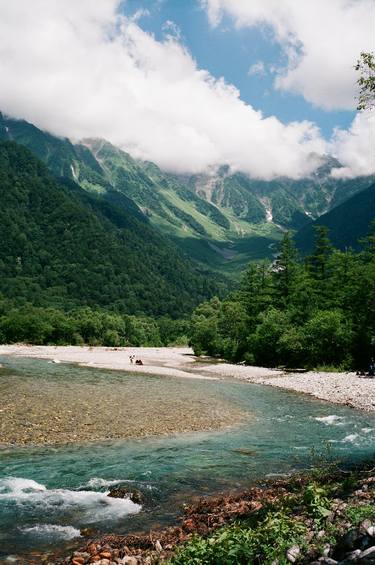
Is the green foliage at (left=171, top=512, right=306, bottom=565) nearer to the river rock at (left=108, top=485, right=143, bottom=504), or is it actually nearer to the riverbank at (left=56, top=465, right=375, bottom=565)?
the riverbank at (left=56, top=465, right=375, bottom=565)

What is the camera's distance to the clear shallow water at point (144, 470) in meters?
13.9

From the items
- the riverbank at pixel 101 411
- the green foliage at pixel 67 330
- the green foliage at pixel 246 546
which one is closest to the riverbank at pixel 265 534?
the green foliage at pixel 246 546

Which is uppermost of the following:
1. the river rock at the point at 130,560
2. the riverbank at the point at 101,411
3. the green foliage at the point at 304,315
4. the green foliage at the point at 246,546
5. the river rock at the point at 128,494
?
the green foliage at the point at 304,315

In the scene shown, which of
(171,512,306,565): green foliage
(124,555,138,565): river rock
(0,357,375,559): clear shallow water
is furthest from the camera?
(0,357,375,559): clear shallow water

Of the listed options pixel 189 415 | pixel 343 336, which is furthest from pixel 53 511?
pixel 343 336

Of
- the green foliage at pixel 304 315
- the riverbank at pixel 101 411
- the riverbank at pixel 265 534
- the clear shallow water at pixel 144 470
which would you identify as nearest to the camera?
the riverbank at pixel 265 534

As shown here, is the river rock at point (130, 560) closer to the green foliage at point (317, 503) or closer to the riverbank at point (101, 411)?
the green foliage at point (317, 503)

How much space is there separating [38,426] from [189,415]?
10.1 m

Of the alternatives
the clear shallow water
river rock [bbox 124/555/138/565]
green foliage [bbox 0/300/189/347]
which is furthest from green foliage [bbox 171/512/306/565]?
green foliage [bbox 0/300/189/347]

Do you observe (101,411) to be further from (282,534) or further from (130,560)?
(282,534)

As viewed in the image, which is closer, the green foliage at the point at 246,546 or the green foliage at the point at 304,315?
the green foliage at the point at 246,546

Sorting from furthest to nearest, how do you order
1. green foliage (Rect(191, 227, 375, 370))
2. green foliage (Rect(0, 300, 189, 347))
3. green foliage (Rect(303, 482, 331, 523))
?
green foliage (Rect(0, 300, 189, 347)), green foliage (Rect(191, 227, 375, 370)), green foliage (Rect(303, 482, 331, 523))

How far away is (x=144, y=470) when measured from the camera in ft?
63.4

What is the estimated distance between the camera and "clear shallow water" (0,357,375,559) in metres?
13.9
